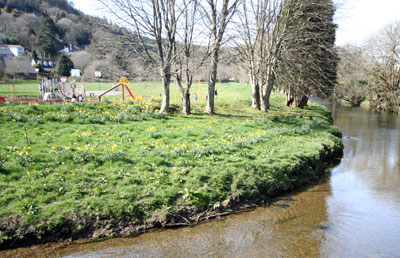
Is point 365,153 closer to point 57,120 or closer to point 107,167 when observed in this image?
point 107,167

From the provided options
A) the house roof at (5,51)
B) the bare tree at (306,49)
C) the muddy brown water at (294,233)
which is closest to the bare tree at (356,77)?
the bare tree at (306,49)

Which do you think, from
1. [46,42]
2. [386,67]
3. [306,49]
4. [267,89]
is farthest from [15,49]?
[386,67]

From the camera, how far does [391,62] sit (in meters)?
40.6

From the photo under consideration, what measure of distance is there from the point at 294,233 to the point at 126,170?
4937 millimetres

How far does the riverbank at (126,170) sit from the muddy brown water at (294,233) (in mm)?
446

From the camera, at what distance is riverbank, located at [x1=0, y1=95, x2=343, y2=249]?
23.1 feet

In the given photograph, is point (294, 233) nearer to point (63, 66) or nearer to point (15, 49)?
point (63, 66)

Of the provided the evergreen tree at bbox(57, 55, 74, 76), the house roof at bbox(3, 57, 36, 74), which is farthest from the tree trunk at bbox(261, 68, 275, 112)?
the house roof at bbox(3, 57, 36, 74)

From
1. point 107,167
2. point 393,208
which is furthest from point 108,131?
point 393,208

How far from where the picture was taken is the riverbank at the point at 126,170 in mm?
7055

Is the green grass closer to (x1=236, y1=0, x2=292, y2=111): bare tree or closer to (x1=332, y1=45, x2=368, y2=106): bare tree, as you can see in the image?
(x1=236, y1=0, x2=292, y2=111): bare tree

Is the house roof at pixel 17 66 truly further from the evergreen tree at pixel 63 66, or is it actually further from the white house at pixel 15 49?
the white house at pixel 15 49

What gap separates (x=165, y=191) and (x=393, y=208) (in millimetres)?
7106

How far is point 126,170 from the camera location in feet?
29.0
